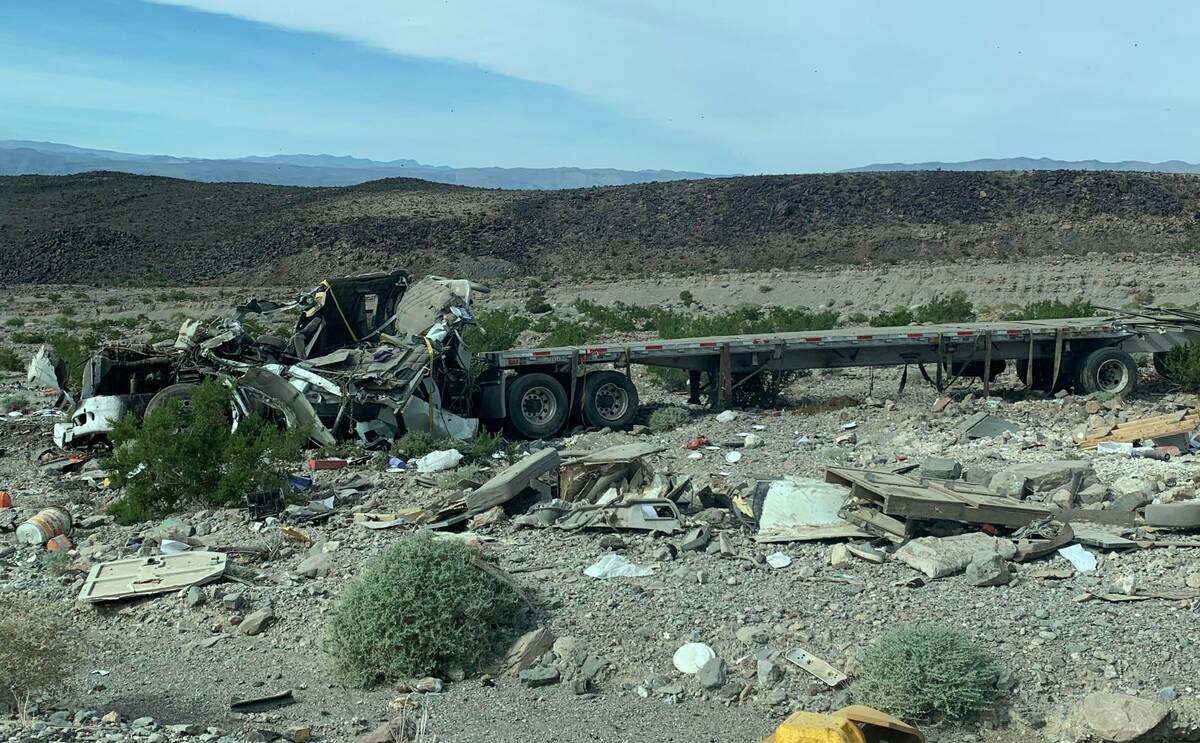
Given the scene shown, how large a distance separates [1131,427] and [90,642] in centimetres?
1092

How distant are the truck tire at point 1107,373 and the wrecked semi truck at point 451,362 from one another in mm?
20

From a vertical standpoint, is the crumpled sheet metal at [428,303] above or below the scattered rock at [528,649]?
above

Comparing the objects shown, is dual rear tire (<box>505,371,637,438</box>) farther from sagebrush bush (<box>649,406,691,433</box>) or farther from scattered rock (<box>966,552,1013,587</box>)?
scattered rock (<box>966,552,1013,587</box>)

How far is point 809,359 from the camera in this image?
16562mm

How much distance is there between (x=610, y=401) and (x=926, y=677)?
956 centimetres

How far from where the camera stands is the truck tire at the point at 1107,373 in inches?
674

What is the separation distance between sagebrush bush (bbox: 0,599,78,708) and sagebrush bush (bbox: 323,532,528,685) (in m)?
1.50

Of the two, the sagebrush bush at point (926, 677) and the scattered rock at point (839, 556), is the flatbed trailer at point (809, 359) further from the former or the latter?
the sagebrush bush at point (926, 677)

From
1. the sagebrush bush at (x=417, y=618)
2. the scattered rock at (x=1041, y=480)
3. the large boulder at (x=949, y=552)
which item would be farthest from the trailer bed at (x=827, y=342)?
the sagebrush bush at (x=417, y=618)

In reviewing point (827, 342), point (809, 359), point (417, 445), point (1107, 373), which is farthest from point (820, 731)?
point (1107, 373)

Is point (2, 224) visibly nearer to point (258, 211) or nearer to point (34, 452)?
point (258, 211)

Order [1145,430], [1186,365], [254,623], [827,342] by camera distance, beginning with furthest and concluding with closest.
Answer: [1186,365]
[827,342]
[1145,430]
[254,623]

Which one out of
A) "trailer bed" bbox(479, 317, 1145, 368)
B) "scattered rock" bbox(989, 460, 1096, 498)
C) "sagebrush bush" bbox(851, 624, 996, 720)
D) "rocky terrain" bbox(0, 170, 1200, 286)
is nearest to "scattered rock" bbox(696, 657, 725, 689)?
"sagebrush bush" bbox(851, 624, 996, 720)

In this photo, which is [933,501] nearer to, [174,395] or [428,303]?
[428,303]
